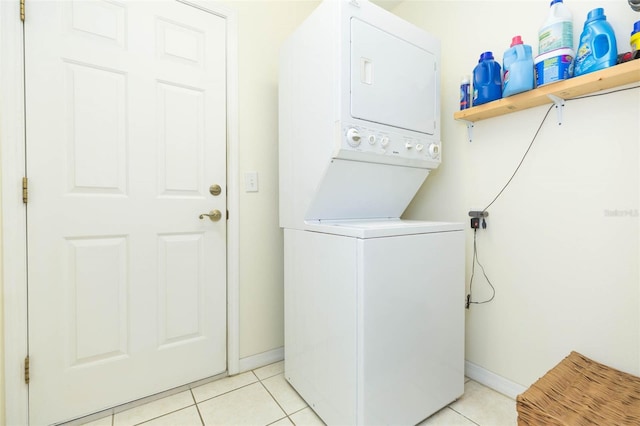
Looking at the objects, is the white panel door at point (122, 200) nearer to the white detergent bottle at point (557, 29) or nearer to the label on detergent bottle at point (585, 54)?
the white detergent bottle at point (557, 29)

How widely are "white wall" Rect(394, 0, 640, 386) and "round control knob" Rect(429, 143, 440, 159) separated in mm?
279

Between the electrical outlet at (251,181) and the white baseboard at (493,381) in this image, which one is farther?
→ the electrical outlet at (251,181)

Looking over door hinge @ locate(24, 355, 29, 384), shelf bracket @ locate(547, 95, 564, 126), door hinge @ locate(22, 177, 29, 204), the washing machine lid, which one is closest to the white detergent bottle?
shelf bracket @ locate(547, 95, 564, 126)

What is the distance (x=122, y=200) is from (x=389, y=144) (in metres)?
1.35

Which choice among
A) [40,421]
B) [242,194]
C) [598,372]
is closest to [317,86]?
[242,194]

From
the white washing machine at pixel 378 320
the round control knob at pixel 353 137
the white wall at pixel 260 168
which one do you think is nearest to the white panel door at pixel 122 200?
the white wall at pixel 260 168

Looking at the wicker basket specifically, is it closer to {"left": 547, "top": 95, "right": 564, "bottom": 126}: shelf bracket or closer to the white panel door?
{"left": 547, "top": 95, "right": 564, "bottom": 126}: shelf bracket

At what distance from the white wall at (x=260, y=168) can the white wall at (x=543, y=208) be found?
1102 mm

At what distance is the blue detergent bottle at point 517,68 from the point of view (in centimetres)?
137

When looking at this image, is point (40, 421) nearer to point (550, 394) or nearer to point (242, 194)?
point (242, 194)

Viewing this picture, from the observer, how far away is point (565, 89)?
1257 millimetres

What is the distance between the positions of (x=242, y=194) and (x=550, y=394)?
1.70m

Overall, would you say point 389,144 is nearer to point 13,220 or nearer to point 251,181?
point 251,181

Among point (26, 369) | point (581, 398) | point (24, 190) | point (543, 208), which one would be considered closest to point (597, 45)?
point (543, 208)
